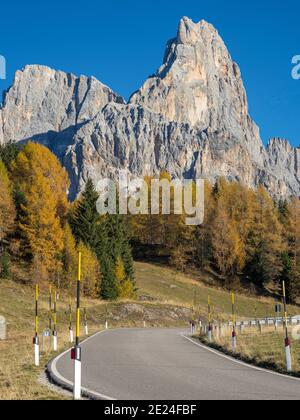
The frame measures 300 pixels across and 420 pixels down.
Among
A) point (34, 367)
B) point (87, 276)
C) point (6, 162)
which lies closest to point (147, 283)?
point (87, 276)

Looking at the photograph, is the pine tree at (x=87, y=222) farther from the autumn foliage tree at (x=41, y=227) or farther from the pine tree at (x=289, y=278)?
the pine tree at (x=289, y=278)

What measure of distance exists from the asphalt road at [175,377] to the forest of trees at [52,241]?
30.6 meters

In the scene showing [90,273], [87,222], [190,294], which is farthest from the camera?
[190,294]

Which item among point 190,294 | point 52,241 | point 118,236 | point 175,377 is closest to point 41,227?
point 52,241

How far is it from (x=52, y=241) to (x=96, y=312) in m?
9.15

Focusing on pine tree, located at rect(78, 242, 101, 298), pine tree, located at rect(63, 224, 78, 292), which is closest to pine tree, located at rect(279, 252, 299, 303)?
pine tree, located at rect(78, 242, 101, 298)

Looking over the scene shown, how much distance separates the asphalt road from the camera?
9.53m

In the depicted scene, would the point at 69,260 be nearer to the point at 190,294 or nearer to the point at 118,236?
the point at 118,236

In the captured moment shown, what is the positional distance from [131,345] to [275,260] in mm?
51399

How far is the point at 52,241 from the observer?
164 ft

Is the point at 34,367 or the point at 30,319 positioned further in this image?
the point at 30,319

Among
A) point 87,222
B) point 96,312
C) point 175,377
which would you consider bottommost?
point 96,312
